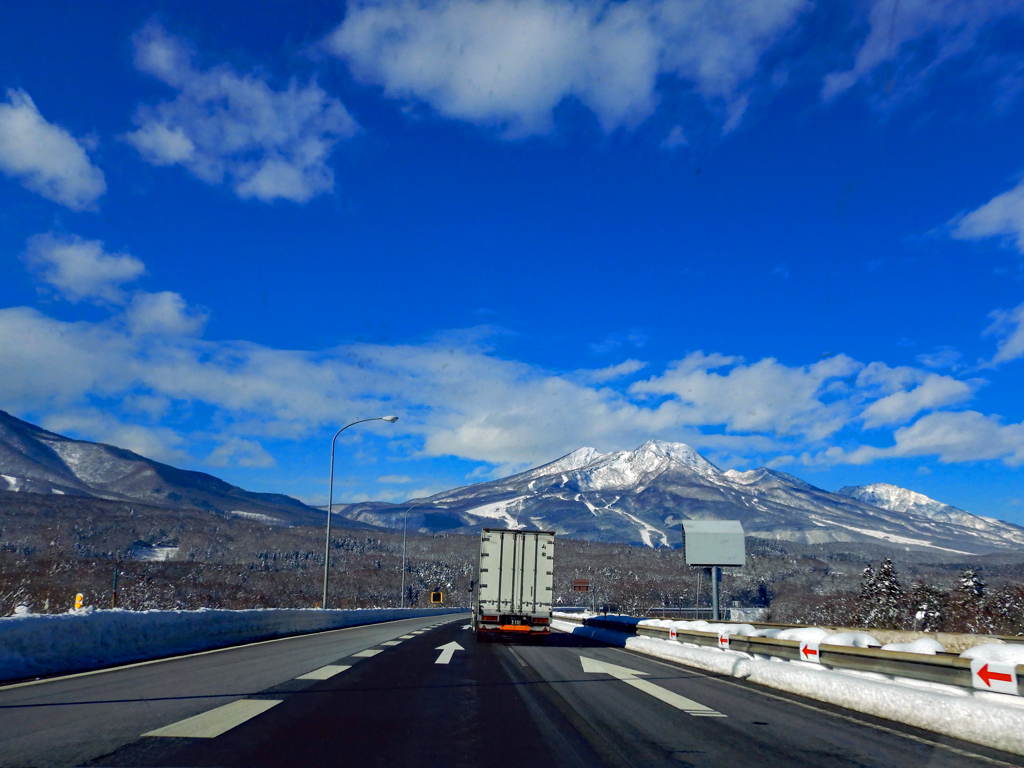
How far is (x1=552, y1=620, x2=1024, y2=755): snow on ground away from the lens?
6805 millimetres

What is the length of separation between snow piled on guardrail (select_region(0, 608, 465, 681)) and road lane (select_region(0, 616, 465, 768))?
2.36 feet

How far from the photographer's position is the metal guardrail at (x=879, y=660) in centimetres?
802

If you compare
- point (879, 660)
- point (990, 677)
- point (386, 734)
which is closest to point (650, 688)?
point (879, 660)

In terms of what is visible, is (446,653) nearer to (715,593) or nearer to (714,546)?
(715,593)

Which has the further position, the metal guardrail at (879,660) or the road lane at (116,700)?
the metal guardrail at (879,660)

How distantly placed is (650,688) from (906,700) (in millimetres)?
3812

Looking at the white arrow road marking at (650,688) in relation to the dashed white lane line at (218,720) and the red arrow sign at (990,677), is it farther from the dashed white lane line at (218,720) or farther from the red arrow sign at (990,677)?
the dashed white lane line at (218,720)

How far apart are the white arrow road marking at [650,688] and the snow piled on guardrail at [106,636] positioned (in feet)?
29.0

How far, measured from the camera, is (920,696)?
7953 mm

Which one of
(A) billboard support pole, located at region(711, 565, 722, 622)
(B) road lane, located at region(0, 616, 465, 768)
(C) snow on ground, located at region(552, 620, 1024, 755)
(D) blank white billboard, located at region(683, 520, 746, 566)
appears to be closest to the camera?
(B) road lane, located at region(0, 616, 465, 768)

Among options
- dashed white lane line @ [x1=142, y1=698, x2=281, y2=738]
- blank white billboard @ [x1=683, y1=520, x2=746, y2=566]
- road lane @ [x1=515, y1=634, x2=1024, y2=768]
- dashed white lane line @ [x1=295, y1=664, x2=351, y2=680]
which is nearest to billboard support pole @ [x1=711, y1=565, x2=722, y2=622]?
blank white billboard @ [x1=683, y1=520, x2=746, y2=566]

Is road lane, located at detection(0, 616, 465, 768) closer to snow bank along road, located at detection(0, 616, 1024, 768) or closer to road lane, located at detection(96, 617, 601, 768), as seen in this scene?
snow bank along road, located at detection(0, 616, 1024, 768)

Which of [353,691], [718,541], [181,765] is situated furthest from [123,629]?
[718,541]

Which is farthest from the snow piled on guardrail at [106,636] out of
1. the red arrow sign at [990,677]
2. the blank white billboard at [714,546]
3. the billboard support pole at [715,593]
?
the blank white billboard at [714,546]
